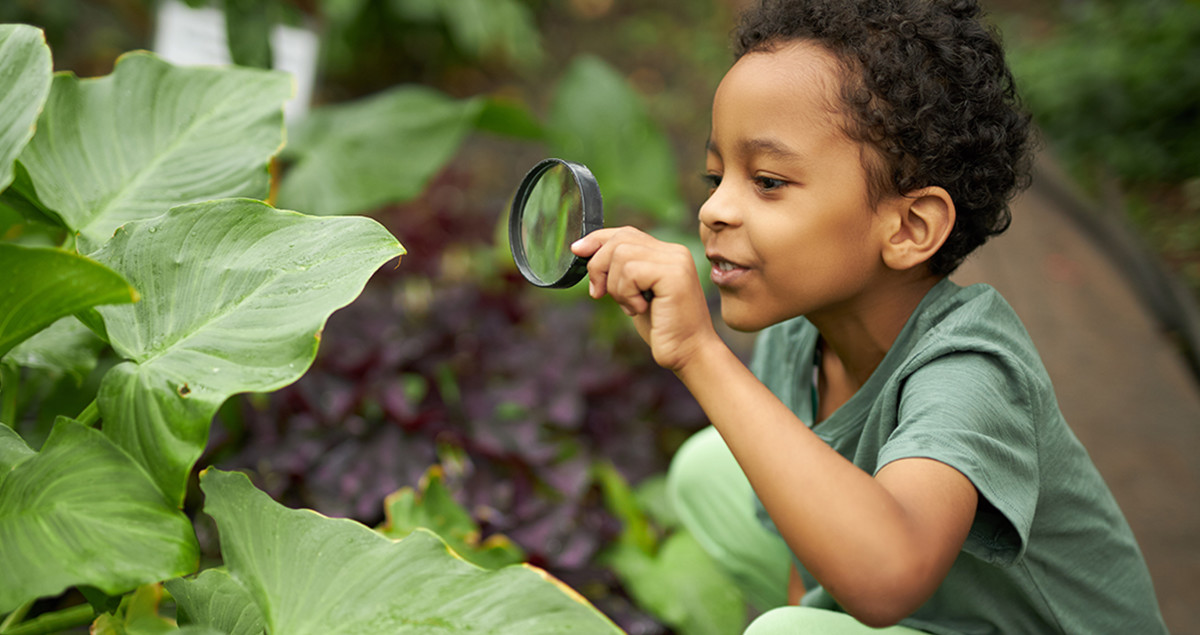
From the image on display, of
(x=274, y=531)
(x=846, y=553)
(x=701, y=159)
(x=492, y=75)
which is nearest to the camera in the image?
(x=846, y=553)

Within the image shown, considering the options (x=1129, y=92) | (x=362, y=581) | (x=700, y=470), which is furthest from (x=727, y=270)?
(x=1129, y=92)

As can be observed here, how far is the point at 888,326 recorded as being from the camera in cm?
111

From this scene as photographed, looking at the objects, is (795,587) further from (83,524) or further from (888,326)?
(83,524)

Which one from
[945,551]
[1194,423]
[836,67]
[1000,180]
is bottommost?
[1194,423]

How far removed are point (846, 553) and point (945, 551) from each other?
10cm

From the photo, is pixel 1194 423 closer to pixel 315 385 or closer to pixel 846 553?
pixel 846 553

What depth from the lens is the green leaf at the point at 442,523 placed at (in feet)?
4.75

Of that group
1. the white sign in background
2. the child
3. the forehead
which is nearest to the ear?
Result: the child

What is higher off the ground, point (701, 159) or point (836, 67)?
point (836, 67)

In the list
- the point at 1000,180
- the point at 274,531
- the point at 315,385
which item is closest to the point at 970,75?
the point at 1000,180

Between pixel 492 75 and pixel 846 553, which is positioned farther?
pixel 492 75

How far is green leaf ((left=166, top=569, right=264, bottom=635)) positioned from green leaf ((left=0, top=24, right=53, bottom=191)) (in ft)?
1.46

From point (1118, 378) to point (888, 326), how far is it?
1528 millimetres

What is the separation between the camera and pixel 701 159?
407 centimetres
